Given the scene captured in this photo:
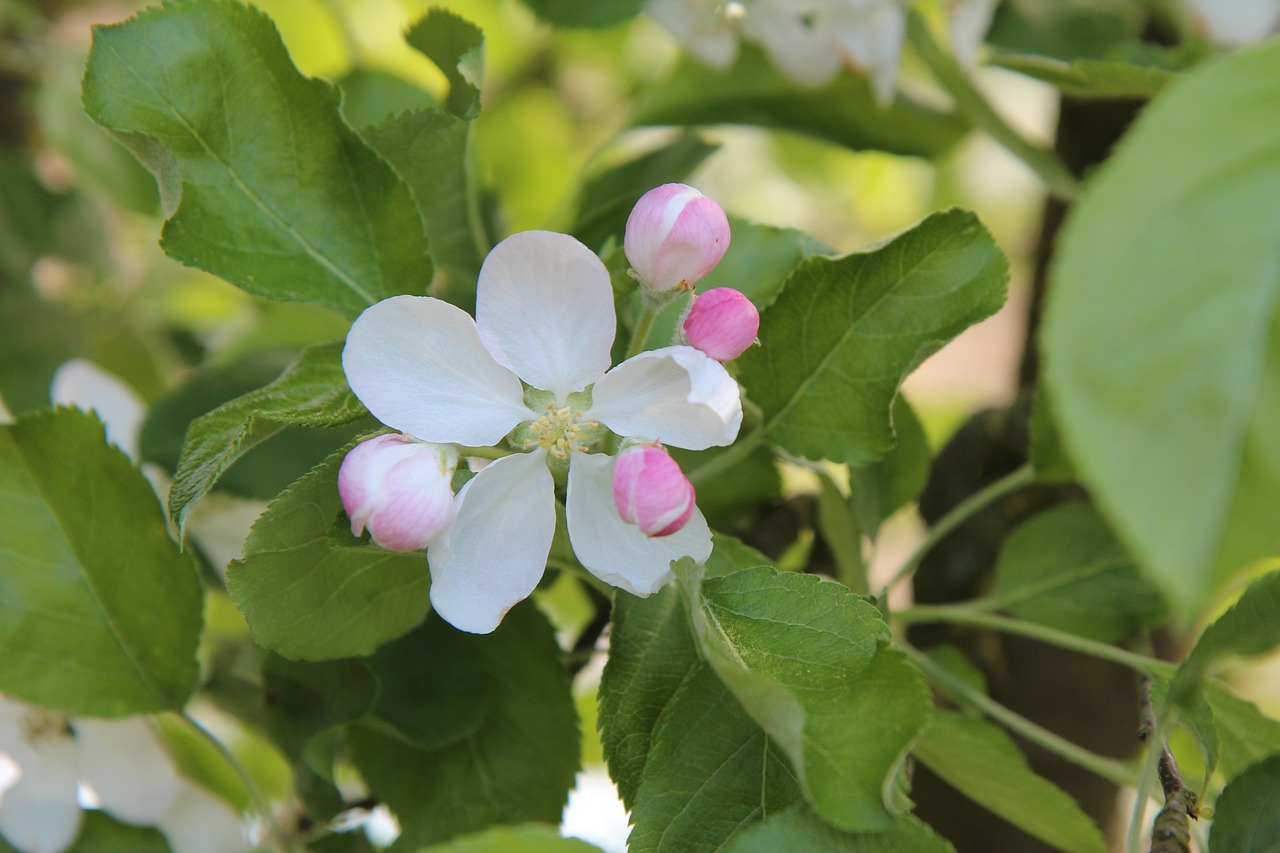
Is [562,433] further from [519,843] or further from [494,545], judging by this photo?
[519,843]

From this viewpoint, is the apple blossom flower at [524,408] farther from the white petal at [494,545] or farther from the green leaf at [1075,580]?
the green leaf at [1075,580]

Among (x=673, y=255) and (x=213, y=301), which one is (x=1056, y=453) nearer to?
(x=673, y=255)

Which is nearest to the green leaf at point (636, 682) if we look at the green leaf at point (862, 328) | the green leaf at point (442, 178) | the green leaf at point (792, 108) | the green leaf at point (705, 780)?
the green leaf at point (705, 780)

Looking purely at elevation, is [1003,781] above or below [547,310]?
below

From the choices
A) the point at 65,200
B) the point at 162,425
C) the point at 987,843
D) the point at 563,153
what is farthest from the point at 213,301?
the point at 987,843

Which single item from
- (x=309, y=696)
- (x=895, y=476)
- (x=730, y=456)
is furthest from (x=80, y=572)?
(x=895, y=476)
